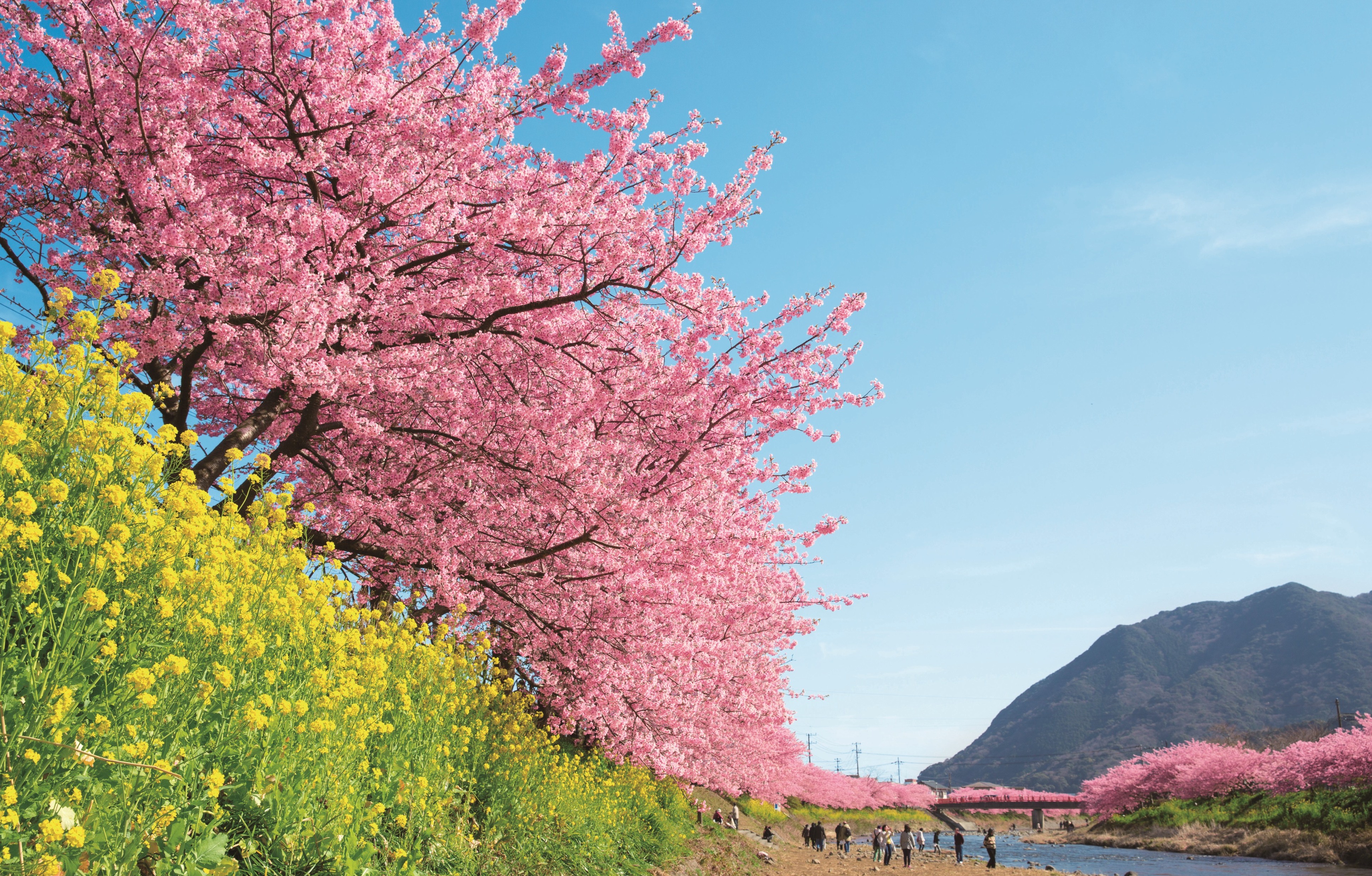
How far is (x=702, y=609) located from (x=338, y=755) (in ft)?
27.7

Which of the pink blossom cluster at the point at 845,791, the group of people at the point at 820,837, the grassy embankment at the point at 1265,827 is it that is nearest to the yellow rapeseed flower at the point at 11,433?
the group of people at the point at 820,837

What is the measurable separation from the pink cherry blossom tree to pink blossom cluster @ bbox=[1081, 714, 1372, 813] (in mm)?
39633

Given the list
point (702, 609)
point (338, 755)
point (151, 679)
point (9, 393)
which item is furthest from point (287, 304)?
point (702, 609)

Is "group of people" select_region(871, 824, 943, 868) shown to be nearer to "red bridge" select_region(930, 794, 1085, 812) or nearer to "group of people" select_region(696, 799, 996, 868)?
"group of people" select_region(696, 799, 996, 868)

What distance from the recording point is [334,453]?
954cm

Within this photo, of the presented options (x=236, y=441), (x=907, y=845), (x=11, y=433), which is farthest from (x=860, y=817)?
(x=11, y=433)

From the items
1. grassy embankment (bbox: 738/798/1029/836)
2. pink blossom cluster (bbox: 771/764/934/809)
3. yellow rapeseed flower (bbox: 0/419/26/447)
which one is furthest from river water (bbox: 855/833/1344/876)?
yellow rapeseed flower (bbox: 0/419/26/447)

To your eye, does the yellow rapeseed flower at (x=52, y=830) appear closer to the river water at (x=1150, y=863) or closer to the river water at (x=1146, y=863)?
the river water at (x=1146, y=863)

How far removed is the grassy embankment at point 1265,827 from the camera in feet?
97.0

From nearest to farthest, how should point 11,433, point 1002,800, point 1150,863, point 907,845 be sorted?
point 11,433 → point 907,845 → point 1150,863 → point 1002,800

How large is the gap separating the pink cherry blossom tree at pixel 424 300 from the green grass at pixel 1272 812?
3592 cm

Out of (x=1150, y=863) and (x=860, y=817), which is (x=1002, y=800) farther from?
(x=1150, y=863)

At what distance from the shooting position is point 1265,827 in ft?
119

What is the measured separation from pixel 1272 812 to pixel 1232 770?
9.41 m
